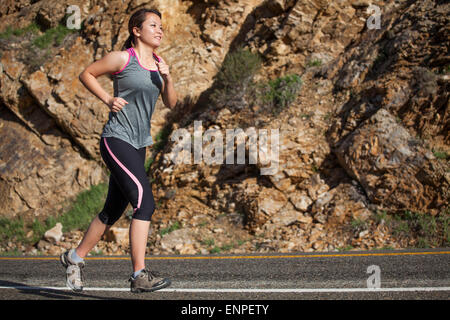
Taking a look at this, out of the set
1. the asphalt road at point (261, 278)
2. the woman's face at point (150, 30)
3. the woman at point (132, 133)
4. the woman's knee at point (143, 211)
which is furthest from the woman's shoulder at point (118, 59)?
the asphalt road at point (261, 278)

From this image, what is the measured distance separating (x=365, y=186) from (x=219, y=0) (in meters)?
8.69

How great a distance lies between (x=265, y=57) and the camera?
11.4 m

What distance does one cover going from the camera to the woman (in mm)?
2990

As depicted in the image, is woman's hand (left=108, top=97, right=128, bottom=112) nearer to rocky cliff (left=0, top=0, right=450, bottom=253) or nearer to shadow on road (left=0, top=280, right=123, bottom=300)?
shadow on road (left=0, top=280, right=123, bottom=300)

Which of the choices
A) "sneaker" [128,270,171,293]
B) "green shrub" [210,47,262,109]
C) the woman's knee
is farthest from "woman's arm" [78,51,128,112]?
"green shrub" [210,47,262,109]

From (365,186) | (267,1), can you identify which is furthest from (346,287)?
(267,1)

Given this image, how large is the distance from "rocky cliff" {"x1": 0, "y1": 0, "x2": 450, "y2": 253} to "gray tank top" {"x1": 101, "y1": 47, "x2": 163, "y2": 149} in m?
4.84

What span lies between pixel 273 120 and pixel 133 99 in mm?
6745

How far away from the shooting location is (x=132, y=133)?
3.18 meters

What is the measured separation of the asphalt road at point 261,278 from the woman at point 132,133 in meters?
0.57

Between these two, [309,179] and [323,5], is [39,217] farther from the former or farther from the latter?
[323,5]

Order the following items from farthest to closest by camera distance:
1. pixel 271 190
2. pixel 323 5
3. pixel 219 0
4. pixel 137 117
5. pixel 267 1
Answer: pixel 219 0 → pixel 267 1 → pixel 323 5 → pixel 271 190 → pixel 137 117

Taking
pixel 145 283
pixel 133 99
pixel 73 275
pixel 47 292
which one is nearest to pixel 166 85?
pixel 133 99

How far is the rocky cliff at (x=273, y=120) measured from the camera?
7.66 metres
